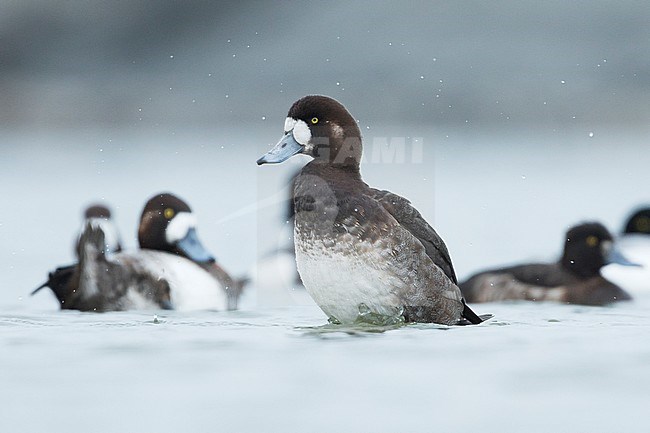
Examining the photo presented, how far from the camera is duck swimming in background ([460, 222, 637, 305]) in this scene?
6689 mm

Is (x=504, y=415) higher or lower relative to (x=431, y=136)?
lower

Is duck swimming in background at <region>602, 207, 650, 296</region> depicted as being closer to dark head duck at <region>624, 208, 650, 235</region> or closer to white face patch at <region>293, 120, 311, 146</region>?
dark head duck at <region>624, 208, 650, 235</region>

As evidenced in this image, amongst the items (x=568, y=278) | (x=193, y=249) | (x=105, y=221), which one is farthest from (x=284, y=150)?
(x=568, y=278)

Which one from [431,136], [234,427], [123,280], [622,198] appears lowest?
[234,427]

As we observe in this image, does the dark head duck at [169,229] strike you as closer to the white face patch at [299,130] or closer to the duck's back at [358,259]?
the white face patch at [299,130]

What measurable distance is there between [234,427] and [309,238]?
139 centimetres

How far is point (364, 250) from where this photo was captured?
4.52 metres

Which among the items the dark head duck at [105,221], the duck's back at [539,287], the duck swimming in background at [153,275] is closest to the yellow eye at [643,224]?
the duck's back at [539,287]

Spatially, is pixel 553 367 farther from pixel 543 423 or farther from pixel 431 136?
pixel 431 136

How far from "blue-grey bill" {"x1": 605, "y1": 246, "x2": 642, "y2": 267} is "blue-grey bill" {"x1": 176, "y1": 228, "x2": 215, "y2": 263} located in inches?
96.0

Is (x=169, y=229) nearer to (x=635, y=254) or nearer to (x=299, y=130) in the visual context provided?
(x=299, y=130)

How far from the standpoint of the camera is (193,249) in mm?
6816

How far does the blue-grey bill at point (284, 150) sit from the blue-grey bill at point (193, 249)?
1.90 meters

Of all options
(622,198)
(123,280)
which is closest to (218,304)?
(123,280)
